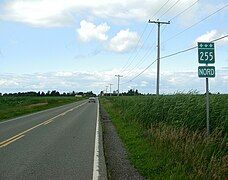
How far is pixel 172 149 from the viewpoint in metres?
11.4

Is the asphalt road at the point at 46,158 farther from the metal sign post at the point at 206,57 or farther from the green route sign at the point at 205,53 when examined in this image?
the green route sign at the point at 205,53

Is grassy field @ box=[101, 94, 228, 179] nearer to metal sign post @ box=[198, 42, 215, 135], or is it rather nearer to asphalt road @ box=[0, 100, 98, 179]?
asphalt road @ box=[0, 100, 98, 179]

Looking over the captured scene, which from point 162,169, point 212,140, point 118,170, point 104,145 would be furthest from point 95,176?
point 104,145

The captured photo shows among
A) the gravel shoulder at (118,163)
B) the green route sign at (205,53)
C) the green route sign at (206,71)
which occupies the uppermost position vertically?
the green route sign at (205,53)

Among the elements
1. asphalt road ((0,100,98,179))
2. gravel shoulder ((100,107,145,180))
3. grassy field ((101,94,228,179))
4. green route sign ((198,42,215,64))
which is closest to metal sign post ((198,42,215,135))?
green route sign ((198,42,215,64))

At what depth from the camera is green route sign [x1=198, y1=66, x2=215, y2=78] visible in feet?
36.8

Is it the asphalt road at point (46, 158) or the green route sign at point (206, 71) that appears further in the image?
the green route sign at point (206, 71)

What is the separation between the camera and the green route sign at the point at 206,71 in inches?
442

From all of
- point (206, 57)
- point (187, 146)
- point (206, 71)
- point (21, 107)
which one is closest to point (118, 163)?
point (187, 146)

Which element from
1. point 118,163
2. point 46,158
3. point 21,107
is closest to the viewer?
point 118,163

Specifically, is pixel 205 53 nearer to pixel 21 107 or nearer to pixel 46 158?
pixel 46 158

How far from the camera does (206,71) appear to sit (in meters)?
11.2

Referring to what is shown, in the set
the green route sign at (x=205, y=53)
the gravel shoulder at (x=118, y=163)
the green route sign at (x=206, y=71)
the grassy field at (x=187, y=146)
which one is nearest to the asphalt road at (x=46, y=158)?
the gravel shoulder at (x=118, y=163)

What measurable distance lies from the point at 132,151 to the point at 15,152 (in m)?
3.65
